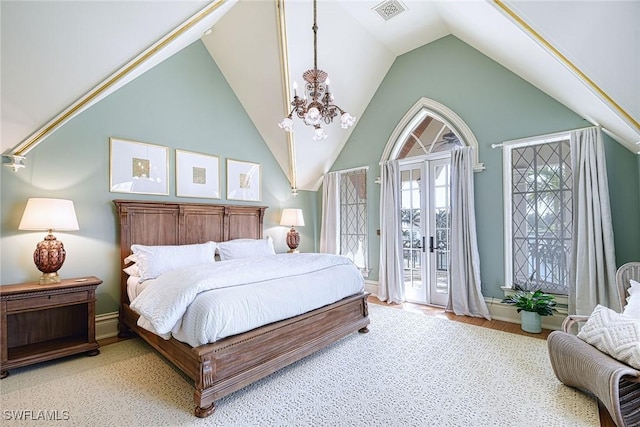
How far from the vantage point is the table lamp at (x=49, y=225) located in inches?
109

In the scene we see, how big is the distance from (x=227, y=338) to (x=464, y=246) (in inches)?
131

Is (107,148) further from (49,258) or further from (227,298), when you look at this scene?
(227,298)

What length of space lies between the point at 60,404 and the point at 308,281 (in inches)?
81.3

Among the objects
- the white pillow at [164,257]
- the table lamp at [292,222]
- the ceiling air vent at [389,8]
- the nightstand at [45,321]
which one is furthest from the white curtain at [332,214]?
the nightstand at [45,321]

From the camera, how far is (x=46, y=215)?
110 inches

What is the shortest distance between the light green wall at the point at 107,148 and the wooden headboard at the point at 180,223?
0.49 feet

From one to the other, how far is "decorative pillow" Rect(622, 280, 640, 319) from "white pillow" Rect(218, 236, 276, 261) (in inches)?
151

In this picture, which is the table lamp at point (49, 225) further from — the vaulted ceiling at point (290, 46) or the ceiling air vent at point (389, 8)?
the ceiling air vent at point (389, 8)

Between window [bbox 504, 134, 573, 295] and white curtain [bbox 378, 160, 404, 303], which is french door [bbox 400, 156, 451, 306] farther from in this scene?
window [bbox 504, 134, 573, 295]

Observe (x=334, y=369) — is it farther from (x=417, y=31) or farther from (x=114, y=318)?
(x=417, y=31)

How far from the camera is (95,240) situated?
340 centimetres

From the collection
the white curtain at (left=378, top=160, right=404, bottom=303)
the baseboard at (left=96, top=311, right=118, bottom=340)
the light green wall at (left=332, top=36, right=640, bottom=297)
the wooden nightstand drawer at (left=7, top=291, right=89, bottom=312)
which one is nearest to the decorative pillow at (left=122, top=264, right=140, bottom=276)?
the wooden nightstand drawer at (left=7, top=291, right=89, bottom=312)

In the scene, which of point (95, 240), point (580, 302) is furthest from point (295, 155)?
point (580, 302)

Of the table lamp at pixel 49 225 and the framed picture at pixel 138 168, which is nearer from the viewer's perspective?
the table lamp at pixel 49 225
